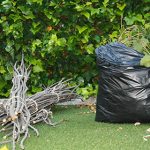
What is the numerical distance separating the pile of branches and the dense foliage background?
25.3 inches

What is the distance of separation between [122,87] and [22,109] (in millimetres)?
867

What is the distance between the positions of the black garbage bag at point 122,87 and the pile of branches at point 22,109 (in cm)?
50

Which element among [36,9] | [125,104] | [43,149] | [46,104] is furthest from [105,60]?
[36,9]

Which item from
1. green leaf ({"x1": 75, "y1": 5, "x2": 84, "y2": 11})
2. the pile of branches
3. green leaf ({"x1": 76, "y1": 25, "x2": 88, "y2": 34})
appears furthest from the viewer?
green leaf ({"x1": 76, "y1": 25, "x2": 88, "y2": 34})

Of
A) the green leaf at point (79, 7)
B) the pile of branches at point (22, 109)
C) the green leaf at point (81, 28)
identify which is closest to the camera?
the pile of branches at point (22, 109)

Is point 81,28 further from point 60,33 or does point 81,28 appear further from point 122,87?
point 122,87

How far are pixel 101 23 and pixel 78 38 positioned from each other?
334 millimetres

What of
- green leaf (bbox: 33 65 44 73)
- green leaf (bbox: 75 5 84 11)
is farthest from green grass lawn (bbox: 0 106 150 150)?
green leaf (bbox: 75 5 84 11)

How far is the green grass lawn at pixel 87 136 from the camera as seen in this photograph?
121 inches

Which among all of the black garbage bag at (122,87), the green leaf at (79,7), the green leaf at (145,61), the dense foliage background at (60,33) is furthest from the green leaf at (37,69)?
the green leaf at (145,61)

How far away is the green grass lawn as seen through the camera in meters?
3.08

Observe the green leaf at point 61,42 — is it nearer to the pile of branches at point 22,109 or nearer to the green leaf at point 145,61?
the pile of branches at point 22,109

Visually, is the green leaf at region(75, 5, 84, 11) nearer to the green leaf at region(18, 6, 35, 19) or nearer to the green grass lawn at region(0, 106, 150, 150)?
the green leaf at region(18, 6, 35, 19)

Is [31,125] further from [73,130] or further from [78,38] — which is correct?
[78,38]
